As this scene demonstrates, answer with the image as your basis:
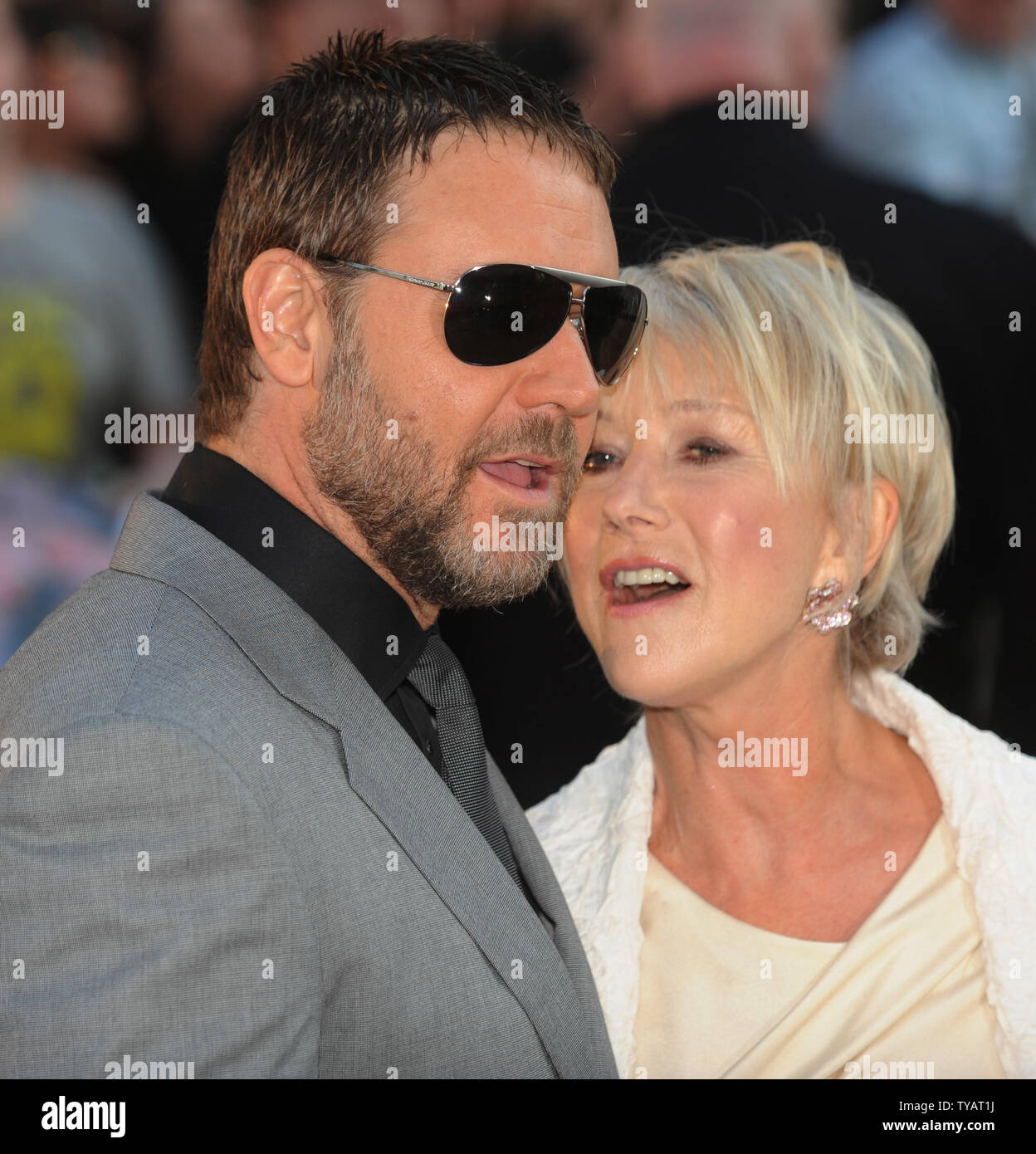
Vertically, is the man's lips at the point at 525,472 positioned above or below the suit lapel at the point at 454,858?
above

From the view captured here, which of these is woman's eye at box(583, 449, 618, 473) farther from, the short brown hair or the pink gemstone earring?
the short brown hair

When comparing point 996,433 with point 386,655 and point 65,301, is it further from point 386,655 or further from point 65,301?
point 65,301

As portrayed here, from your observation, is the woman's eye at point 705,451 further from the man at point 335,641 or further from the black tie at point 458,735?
the black tie at point 458,735

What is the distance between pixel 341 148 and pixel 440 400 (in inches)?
17.2

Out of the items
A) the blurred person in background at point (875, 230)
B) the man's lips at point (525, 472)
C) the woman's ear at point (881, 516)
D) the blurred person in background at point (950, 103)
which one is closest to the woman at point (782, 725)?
the woman's ear at point (881, 516)

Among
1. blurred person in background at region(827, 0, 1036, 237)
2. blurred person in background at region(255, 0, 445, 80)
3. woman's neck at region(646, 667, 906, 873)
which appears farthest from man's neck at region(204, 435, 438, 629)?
blurred person in background at region(827, 0, 1036, 237)

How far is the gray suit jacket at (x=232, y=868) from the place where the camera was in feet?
4.38

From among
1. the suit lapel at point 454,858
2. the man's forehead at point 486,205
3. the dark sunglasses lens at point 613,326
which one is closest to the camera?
the suit lapel at point 454,858

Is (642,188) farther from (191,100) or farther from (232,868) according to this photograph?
(232,868)

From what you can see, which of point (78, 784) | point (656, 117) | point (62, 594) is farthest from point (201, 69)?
point (78, 784)

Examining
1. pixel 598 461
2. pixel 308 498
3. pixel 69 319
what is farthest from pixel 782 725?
pixel 69 319

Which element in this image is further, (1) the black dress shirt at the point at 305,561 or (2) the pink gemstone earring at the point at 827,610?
(2) the pink gemstone earring at the point at 827,610

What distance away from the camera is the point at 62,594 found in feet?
11.5

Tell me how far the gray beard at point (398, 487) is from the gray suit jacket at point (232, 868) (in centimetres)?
20
